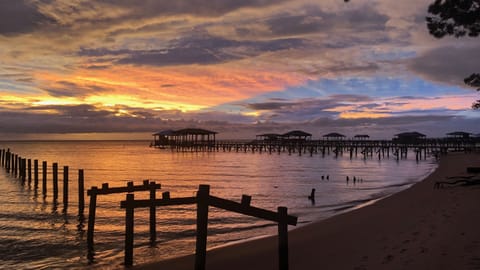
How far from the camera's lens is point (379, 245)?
9266 millimetres

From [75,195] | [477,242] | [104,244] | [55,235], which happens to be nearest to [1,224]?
[55,235]

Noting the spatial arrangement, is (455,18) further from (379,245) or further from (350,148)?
(350,148)

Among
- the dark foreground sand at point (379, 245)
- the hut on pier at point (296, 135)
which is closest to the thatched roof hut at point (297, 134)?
the hut on pier at point (296, 135)

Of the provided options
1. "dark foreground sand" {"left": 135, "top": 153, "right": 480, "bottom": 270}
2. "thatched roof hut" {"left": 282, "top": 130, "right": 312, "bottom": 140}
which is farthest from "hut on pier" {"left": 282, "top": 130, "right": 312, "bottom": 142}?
"dark foreground sand" {"left": 135, "top": 153, "right": 480, "bottom": 270}

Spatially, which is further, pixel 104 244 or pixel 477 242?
pixel 104 244

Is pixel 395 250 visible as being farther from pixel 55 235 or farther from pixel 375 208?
pixel 55 235

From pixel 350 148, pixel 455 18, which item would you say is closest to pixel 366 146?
pixel 350 148

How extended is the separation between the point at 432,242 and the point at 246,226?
7518mm

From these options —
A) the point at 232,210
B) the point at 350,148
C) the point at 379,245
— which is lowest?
the point at 379,245

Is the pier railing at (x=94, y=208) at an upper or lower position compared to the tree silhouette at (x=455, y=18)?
lower

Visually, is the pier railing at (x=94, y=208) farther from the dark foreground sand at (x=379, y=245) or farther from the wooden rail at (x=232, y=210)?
the wooden rail at (x=232, y=210)

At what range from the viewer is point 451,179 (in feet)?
83.0

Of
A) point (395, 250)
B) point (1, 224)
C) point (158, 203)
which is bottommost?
point (1, 224)

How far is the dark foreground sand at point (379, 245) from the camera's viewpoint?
762 centimetres
